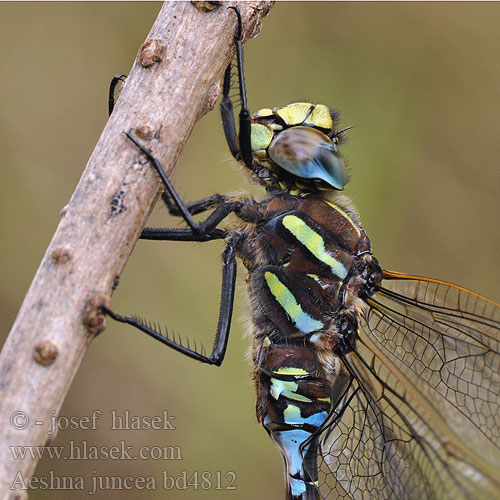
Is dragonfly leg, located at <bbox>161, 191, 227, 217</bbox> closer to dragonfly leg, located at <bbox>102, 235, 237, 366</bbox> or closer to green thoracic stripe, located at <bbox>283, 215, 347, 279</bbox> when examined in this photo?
dragonfly leg, located at <bbox>102, 235, 237, 366</bbox>

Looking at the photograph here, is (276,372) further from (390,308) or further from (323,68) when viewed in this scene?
(323,68)

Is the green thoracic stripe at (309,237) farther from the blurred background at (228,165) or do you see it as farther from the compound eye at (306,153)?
the blurred background at (228,165)

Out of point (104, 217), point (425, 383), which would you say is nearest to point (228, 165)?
point (425, 383)

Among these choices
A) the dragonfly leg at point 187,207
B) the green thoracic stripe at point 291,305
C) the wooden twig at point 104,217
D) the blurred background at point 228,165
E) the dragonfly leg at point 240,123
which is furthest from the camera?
the blurred background at point 228,165

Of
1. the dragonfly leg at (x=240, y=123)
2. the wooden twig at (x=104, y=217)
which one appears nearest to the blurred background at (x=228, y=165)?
the dragonfly leg at (x=240, y=123)

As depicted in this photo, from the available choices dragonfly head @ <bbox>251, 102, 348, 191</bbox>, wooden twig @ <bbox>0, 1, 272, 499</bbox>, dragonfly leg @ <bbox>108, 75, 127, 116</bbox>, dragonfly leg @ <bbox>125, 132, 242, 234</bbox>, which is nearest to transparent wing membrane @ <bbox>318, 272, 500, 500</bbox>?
dragonfly head @ <bbox>251, 102, 348, 191</bbox>

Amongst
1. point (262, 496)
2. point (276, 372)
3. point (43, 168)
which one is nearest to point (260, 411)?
point (276, 372)

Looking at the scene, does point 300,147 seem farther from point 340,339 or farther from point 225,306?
point 340,339

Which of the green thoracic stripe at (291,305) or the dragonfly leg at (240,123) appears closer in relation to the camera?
the dragonfly leg at (240,123)
